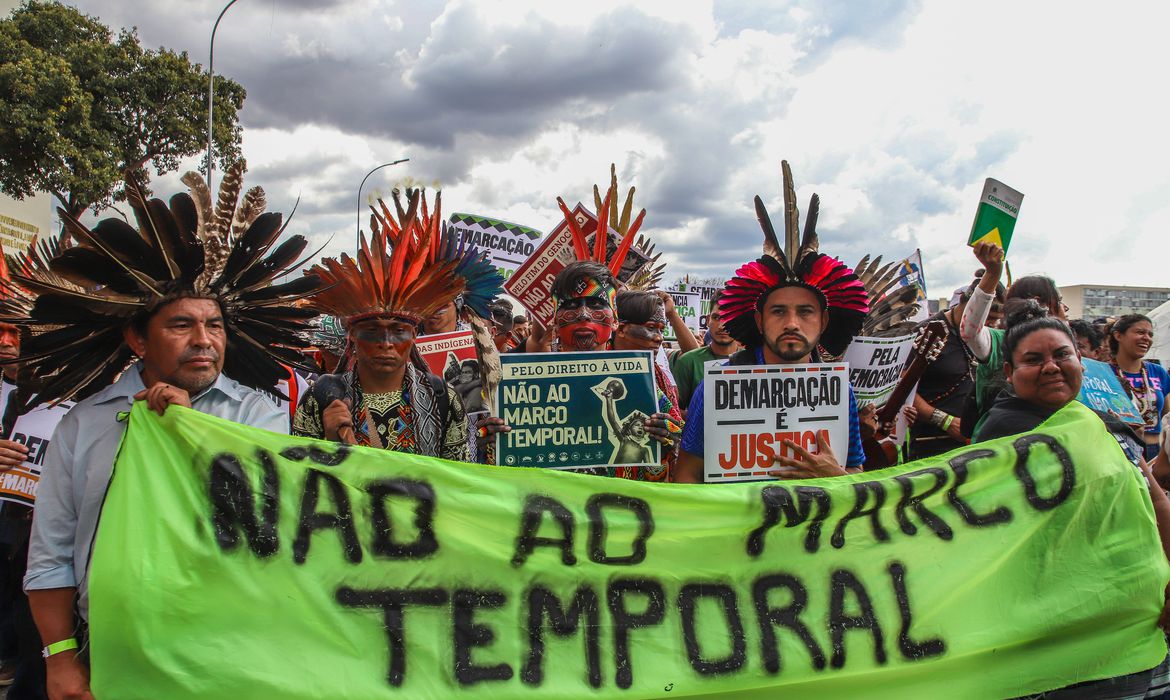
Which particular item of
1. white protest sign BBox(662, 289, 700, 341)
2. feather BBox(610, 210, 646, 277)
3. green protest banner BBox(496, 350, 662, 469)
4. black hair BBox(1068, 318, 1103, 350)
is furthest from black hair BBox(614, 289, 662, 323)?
white protest sign BBox(662, 289, 700, 341)

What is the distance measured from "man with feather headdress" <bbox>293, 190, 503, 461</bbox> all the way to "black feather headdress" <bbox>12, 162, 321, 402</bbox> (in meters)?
0.38

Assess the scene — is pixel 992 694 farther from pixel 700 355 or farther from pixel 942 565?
pixel 700 355

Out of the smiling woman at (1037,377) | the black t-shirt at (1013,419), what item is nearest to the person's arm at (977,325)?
the smiling woman at (1037,377)

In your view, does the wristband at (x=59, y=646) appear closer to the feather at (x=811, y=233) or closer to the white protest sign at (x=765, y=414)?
the white protest sign at (x=765, y=414)

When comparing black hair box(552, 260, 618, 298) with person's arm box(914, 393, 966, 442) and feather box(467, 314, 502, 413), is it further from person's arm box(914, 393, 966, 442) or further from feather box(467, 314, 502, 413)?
person's arm box(914, 393, 966, 442)

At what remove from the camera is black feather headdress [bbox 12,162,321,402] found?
2.82m

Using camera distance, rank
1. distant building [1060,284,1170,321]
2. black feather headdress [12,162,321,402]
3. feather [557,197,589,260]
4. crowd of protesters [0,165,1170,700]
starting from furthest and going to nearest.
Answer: distant building [1060,284,1170,321], feather [557,197,589,260], black feather headdress [12,162,321,402], crowd of protesters [0,165,1170,700]

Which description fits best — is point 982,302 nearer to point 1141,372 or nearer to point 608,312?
point 608,312

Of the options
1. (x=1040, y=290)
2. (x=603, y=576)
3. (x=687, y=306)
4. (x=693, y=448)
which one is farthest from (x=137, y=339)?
(x=687, y=306)

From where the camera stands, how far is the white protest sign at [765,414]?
330 centimetres

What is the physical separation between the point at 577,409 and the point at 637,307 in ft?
5.30

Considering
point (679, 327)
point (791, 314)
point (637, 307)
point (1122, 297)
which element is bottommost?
point (791, 314)

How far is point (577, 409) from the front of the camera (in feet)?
11.5

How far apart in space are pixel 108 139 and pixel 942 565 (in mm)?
23273
